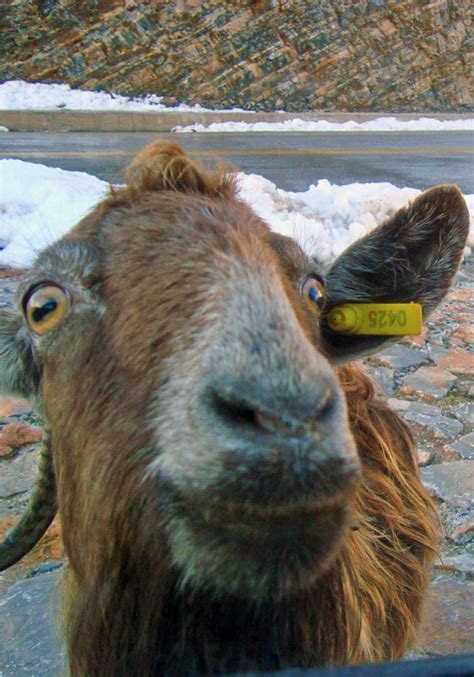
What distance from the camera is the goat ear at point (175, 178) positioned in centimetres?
275

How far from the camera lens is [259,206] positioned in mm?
8875

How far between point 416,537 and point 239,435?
194 cm

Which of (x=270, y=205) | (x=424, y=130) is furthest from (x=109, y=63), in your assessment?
(x=270, y=205)

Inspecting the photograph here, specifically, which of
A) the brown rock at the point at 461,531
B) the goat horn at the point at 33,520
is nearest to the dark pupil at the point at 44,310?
the goat horn at the point at 33,520

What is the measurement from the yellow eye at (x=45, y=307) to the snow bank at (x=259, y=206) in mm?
5598

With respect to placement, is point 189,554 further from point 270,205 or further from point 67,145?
point 67,145

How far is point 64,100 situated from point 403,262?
24.4 meters

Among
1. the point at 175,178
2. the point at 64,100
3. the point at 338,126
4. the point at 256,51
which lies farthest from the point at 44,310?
the point at 256,51

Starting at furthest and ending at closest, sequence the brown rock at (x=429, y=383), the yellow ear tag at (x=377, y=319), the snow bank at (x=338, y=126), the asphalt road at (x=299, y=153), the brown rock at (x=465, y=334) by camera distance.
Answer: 1. the snow bank at (x=338, y=126)
2. the asphalt road at (x=299, y=153)
3. the brown rock at (x=465, y=334)
4. the brown rock at (x=429, y=383)
5. the yellow ear tag at (x=377, y=319)

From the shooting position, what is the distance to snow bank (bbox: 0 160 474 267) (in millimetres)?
8547

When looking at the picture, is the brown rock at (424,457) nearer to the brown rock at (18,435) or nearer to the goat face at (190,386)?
the goat face at (190,386)

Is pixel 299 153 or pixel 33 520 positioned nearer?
pixel 33 520

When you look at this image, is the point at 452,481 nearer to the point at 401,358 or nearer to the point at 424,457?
the point at 424,457

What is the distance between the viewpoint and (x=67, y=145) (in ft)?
56.9
